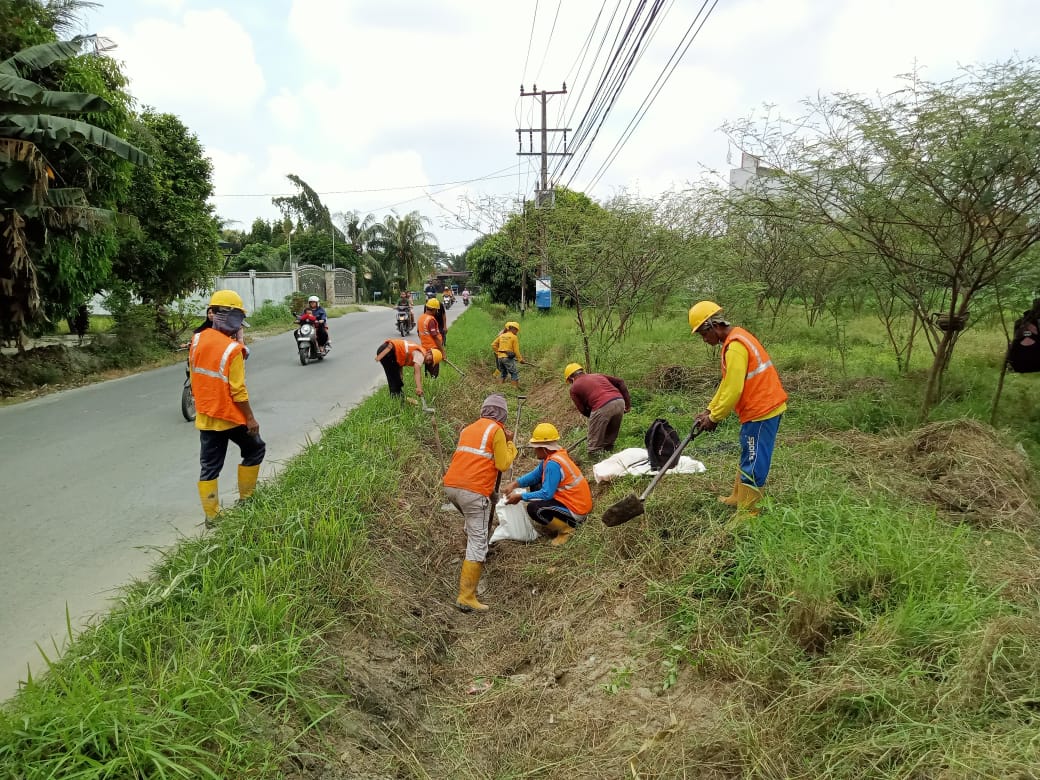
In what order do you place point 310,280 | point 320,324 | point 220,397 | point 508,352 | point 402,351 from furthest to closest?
point 310,280 < point 320,324 < point 508,352 < point 402,351 < point 220,397

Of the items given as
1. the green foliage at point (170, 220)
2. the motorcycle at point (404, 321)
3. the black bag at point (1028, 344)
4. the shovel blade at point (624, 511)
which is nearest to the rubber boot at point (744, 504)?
the shovel blade at point (624, 511)

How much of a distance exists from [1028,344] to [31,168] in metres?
12.5

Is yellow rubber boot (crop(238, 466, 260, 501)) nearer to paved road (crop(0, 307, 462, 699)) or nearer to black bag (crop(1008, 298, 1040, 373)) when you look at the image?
paved road (crop(0, 307, 462, 699))

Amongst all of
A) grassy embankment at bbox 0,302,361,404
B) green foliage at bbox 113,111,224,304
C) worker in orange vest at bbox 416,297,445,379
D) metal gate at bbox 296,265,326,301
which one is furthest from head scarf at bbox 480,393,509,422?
metal gate at bbox 296,265,326,301

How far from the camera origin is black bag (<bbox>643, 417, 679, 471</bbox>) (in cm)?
504

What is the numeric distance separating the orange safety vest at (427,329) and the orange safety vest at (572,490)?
195 inches

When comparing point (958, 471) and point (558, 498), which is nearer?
point (958, 471)

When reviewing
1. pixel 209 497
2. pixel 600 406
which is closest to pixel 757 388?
pixel 600 406

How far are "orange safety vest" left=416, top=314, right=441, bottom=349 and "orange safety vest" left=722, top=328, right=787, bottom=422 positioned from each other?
604 centimetres

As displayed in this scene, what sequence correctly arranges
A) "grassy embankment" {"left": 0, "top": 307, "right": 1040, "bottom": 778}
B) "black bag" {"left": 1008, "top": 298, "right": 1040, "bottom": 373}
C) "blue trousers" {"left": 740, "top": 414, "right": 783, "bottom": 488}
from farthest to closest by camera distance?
"black bag" {"left": 1008, "top": 298, "right": 1040, "bottom": 373} → "blue trousers" {"left": 740, "top": 414, "right": 783, "bottom": 488} → "grassy embankment" {"left": 0, "top": 307, "right": 1040, "bottom": 778}

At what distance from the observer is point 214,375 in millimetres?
4145

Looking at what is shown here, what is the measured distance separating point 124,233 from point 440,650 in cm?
1177

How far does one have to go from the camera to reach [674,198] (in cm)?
968

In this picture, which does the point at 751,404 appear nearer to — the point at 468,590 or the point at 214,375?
the point at 468,590
